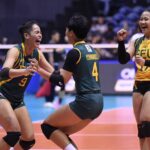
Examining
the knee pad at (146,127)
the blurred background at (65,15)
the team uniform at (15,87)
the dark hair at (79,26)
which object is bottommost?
the blurred background at (65,15)

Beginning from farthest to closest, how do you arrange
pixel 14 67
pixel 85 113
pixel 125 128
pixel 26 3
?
pixel 26 3 → pixel 125 128 → pixel 14 67 → pixel 85 113

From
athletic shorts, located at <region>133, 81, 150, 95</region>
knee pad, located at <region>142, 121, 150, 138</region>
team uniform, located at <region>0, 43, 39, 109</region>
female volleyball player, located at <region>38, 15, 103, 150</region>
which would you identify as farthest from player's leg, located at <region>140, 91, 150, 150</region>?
team uniform, located at <region>0, 43, 39, 109</region>

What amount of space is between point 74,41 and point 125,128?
515 centimetres

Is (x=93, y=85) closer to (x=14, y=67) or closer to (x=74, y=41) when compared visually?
(x=74, y=41)

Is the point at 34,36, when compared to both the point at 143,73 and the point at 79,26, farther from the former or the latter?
the point at 143,73

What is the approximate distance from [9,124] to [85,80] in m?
1.19

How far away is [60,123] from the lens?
23.6 ft

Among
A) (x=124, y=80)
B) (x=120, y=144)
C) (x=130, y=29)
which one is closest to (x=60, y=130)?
(x=120, y=144)

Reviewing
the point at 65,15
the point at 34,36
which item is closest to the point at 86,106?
the point at 34,36

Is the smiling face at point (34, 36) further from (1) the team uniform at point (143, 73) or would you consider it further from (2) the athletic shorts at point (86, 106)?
(1) the team uniform at point (143, 73)

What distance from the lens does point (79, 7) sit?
80.2ft

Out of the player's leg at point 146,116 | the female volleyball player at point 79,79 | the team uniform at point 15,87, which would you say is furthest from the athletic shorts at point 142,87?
the team uniform at point 15,87

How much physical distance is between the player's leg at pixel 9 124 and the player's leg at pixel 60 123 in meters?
0.38

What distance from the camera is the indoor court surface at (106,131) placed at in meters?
9.91
